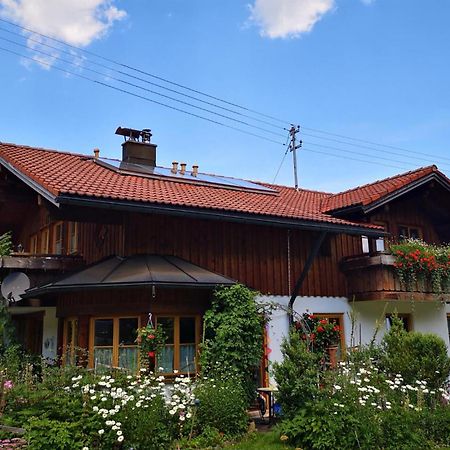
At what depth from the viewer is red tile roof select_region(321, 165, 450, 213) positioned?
14508 mm

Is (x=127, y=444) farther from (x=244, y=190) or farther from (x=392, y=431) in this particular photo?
(x=244, y=190)

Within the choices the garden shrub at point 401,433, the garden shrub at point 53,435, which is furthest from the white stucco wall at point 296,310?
the garden shrub at point 53,435

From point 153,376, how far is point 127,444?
1.61m

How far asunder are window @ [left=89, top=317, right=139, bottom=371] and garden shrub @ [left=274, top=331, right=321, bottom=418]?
3.08 metres

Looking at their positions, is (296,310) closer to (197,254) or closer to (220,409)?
(197,254)

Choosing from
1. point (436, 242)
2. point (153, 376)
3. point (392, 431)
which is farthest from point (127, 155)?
point (392, 431)

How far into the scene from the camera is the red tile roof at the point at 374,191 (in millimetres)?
14508

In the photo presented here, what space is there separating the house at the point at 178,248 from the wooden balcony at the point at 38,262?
24mm

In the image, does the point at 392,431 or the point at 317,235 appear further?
the point at 317,235

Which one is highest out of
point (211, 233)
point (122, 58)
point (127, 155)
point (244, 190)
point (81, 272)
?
point (122, 58)

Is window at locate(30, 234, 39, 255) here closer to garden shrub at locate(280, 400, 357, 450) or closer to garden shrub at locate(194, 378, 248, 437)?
garden shrub at locate(194, 378, 248, 437)

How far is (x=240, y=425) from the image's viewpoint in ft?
30.2

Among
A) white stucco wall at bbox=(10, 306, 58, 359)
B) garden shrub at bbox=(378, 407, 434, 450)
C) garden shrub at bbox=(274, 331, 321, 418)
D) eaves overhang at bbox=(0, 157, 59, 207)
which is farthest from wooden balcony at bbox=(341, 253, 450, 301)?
eaves overhang at bbox=(0, 157, 59, 207)

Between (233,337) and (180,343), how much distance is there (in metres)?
1.21
